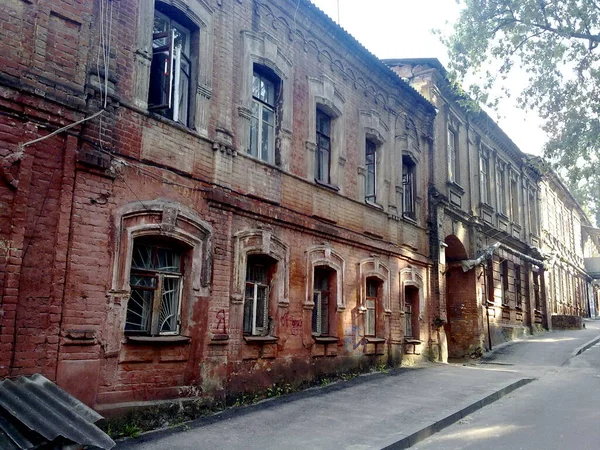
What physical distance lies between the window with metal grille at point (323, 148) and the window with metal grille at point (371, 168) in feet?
5.67

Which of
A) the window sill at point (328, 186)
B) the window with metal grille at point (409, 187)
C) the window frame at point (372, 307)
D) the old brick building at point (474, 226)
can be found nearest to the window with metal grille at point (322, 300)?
the window frame at point (372, 307)

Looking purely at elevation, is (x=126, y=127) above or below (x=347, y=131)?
below

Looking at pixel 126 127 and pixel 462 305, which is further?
pixel 462 305

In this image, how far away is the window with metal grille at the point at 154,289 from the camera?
25.0 feet

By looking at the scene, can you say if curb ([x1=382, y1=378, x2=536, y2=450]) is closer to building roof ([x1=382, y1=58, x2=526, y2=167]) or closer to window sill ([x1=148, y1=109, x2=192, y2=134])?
window sill ([x1=148, y1=109, x2=192, y2=134])

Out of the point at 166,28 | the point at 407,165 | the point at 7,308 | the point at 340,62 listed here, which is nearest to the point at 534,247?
the point at 407,165

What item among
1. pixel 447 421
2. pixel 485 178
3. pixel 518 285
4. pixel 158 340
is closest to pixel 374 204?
pixel 447 421

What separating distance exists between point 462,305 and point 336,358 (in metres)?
8.52

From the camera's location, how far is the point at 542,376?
1348cm

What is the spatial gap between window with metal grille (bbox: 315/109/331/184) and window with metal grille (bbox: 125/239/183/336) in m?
4.65

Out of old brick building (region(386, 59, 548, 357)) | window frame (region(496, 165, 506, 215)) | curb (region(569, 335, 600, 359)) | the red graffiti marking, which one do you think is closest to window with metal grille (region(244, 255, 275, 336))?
the red graffiti marking

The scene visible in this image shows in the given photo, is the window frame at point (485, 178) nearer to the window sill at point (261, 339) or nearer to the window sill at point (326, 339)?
the window sill at point (326, 339)

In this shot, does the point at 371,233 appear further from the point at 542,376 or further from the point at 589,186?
the point at 589,186

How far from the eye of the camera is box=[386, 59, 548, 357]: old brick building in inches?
682
